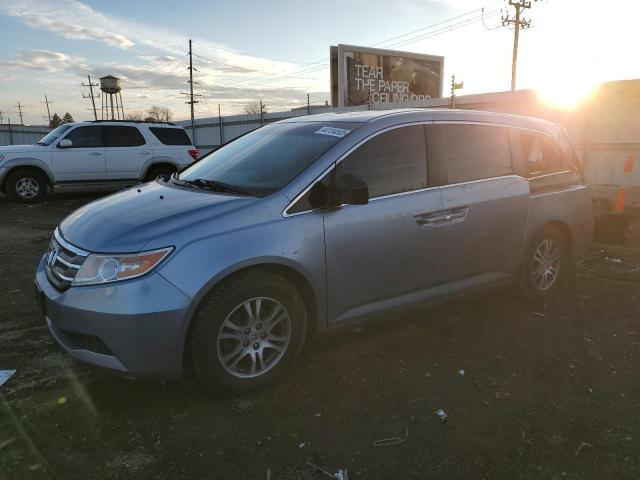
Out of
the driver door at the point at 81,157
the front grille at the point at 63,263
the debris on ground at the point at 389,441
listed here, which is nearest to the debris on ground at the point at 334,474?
the debris on ground at the point at 389,441

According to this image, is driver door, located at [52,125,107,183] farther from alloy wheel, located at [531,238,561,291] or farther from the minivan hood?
alloy wheel, located at [531,238,561,291]

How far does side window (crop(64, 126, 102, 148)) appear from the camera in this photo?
11398 mm

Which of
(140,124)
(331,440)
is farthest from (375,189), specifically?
(140,124)

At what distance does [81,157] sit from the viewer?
11391 mm

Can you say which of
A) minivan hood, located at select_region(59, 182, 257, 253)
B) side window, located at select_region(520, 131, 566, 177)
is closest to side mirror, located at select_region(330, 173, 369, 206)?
minivan hood, located at select_region(59, 182, 257, 253)

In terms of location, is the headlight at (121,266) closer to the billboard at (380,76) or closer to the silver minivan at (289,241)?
the silver minivan at (289,241)

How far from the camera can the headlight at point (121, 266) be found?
107 inches

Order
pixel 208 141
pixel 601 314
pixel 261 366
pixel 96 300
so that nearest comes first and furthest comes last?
pixel 96 300 → pixel 261 366 → pixel 601 314 → pixel 208 141

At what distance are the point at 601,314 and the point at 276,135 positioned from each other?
3.43 meters

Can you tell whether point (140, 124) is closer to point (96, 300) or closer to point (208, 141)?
point (96, 300)

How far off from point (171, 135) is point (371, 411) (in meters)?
10.7

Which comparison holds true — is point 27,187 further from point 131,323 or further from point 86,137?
point 131,323

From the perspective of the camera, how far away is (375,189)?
11.5 ft

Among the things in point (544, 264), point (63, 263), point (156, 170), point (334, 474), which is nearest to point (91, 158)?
point (156, 170)
